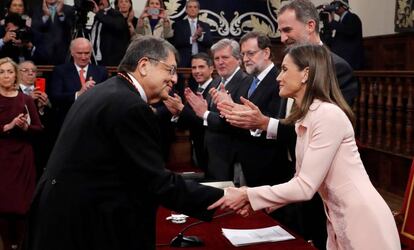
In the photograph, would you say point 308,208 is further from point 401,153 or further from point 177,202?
point 401,153

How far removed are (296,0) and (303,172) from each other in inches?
57.7

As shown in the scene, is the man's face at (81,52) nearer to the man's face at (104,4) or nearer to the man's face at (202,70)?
the man's face at (202,70)

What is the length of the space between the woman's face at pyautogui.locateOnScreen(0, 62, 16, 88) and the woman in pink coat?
10.3 ft

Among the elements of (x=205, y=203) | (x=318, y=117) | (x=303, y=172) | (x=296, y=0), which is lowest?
(x=205, y=203)

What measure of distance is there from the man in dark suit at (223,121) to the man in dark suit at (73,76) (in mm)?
1629

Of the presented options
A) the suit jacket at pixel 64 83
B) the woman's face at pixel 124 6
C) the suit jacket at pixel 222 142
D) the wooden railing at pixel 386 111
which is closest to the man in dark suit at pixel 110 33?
the woman's face at pixel 124 6

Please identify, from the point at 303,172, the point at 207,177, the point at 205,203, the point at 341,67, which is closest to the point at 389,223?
the point at 303,172

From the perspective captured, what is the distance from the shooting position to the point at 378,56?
323 inches

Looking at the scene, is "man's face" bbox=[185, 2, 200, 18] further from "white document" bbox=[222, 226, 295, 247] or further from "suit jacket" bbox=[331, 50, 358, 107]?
"white document" bbox=[222, 226, 295, 247]

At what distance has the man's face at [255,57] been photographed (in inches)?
147

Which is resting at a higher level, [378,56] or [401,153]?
[378,56]

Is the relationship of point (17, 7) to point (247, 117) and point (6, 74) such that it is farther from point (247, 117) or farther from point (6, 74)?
point (247, 117)

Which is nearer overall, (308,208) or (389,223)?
(389,223)

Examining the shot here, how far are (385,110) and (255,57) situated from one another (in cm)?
304
